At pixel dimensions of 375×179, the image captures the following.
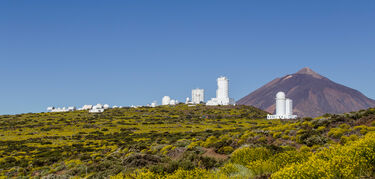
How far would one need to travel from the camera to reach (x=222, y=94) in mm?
121750

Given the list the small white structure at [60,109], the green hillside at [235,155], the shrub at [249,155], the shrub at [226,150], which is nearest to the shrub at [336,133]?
the green hillside at [235,155]

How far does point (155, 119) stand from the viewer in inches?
3580

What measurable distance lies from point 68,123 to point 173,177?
81.1 m

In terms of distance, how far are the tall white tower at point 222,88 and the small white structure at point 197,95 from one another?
615 inches

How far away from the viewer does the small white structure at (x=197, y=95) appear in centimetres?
13801

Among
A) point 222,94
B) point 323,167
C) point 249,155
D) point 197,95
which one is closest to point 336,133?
point 249,155

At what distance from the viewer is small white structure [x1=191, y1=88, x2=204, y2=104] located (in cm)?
13801

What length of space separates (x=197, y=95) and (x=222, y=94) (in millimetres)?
19081

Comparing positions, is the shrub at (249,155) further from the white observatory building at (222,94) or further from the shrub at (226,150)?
the white observatory building at (222,94)

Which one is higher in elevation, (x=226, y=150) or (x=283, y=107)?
(x=283, y=107)

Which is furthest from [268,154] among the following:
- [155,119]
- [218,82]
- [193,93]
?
[193,93]

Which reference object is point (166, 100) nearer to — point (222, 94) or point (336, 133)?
point (222, 94)

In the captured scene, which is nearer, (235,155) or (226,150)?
(235,155)


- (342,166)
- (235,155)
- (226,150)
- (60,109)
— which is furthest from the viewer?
(60,109)
